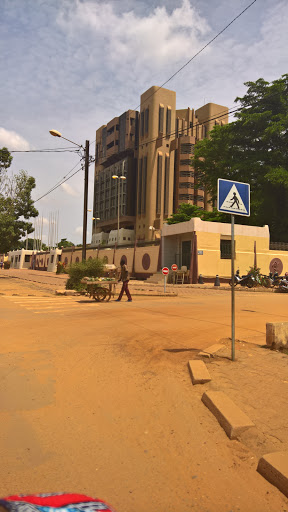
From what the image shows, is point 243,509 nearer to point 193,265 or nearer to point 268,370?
point 268,370

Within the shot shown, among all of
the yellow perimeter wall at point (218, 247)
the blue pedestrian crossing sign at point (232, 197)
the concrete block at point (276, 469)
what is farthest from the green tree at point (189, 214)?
the concrete block at point (276, 469)

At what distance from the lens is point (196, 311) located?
446 inches

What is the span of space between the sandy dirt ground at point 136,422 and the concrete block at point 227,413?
68 millimetres

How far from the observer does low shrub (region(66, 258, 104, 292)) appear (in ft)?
54.4

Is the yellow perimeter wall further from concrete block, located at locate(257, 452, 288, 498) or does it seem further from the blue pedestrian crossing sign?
A: concrete block, located at locate(257, 452, 288, 498)

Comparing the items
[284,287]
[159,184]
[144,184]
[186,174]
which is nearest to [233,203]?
[284,287]

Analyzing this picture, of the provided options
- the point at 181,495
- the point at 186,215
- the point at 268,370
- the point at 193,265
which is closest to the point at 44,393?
the point at 181,495

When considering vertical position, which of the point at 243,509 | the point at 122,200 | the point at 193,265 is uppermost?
the point at 122,200

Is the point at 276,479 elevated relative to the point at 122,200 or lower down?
lower down

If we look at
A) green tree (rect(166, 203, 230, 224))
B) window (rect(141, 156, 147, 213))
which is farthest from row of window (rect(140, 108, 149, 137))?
green tree (rect(166, 203, 230, 224))

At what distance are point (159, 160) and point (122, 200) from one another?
38.4 feet

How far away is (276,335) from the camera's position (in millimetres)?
5984

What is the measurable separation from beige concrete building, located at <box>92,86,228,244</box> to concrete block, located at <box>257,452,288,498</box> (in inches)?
2227

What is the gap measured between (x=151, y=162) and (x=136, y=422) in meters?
63.4
